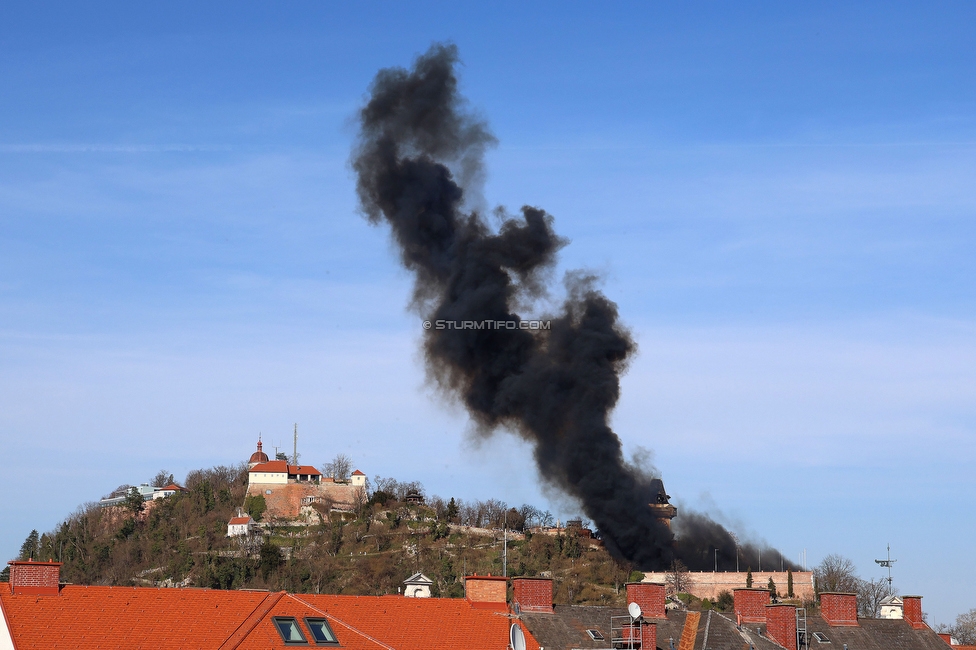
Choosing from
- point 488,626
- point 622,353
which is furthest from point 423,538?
point 488,626

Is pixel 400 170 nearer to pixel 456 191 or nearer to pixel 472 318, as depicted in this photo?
pixel 456 191

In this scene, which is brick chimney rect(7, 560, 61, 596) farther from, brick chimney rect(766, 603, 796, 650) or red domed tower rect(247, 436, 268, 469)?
red domed tower rect(247, 436, 268, 469)

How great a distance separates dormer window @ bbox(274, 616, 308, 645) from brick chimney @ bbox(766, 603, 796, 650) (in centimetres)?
1445

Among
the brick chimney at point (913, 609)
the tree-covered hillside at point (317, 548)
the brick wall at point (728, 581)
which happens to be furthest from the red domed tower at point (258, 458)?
the brick chimney at point (913, 609)

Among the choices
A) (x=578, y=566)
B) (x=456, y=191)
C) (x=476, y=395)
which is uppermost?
(x=456, y=191)

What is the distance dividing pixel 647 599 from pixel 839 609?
654 centimetres

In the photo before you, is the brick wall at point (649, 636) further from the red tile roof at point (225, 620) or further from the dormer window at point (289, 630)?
the dormer window at point (289, 630)

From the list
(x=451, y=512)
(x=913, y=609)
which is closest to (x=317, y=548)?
(x=451, y=512)

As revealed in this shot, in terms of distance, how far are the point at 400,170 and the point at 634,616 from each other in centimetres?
7730

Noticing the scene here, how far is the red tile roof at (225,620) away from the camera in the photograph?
2936 centimetres

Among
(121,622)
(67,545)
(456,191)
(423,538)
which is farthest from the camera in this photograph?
(67,545)

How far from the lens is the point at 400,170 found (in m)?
107

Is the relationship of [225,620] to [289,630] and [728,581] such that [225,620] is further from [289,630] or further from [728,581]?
[728,581]

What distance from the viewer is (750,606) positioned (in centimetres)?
3912
